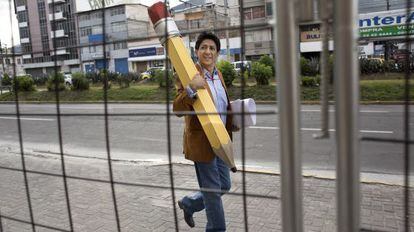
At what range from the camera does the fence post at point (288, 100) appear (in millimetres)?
1089

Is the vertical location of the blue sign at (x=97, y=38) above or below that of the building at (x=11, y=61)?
above

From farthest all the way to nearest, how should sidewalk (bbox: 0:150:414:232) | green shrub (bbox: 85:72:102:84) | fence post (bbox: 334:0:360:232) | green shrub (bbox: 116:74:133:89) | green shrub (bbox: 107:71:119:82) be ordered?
sidewalk (bbox: 0:150:414:232), green shrub (bbox: 116:74:133:89), green shrub (bbox: 107:71:119:82), green shrub (bbox: 85:72:102:84), fence post (bbox: 334:0:360:232)

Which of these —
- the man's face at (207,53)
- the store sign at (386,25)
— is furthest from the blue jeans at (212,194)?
the store sign at (386,25)

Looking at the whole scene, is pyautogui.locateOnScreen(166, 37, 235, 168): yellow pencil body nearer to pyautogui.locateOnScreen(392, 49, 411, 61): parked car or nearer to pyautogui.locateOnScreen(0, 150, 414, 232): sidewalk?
pyautogui.locateOnScreen(0, 150, 414, 232): sidewalk

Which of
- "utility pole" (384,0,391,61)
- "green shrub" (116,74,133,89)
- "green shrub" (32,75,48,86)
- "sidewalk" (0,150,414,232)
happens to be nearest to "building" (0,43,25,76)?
"green shrub" (32,75,48,86)

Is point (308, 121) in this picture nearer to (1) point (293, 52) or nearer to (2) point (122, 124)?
(2) point (122, 124)

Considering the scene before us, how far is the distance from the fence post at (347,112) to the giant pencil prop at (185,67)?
0.84m

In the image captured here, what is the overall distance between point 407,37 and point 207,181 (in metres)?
1.76

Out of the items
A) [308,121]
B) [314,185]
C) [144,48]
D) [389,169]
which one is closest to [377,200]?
[314,185]

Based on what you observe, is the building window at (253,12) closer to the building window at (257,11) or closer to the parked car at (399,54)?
the building window at (257,11)

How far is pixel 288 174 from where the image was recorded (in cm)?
116

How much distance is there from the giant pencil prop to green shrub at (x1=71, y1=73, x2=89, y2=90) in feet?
1.60

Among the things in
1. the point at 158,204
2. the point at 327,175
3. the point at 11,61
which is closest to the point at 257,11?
the point at 11,61

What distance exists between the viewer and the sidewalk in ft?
11.6
